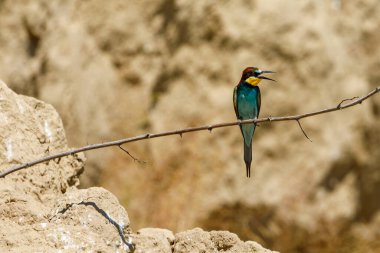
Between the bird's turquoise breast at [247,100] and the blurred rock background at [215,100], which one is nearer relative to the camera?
the bird's turquoise breast at [247,100]

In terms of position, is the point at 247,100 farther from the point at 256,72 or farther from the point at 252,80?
the point at 256,72

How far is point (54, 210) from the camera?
338cm

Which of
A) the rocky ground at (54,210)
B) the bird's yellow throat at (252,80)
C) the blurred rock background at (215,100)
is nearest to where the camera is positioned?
the rocky ground at (54,210)

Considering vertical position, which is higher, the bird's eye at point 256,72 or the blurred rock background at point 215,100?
the blurred rock background at point 215,100

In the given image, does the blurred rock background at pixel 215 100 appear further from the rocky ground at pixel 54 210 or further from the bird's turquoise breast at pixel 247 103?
the rocky ground at pixel 54 210

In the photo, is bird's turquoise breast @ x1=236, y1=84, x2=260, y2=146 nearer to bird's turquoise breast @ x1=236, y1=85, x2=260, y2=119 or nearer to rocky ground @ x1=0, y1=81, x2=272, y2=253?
bird's turquoise breast @ x1=236, y1=85, x2=260, y2=119

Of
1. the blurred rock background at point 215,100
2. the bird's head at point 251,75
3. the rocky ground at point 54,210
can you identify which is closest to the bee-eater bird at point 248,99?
the bird's head at point 251,75

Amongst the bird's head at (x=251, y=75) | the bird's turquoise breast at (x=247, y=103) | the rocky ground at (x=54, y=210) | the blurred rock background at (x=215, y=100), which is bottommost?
the rocky ground at (x=54, y=210)

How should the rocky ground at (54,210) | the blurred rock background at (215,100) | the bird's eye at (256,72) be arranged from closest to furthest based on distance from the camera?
1. the rocky ground at (54,210)
2. the bird's eye at (256,72)
3. the blurred rock background at (215,100)

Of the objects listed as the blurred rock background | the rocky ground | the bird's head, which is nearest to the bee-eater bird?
the bird's head

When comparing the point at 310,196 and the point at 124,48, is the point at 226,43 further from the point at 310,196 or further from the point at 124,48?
the point at 310,196

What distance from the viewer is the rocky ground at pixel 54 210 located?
3.24m

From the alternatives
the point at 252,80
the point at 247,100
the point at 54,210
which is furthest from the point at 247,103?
the point at 54,210

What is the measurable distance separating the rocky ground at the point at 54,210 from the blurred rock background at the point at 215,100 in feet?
→ 10.0
